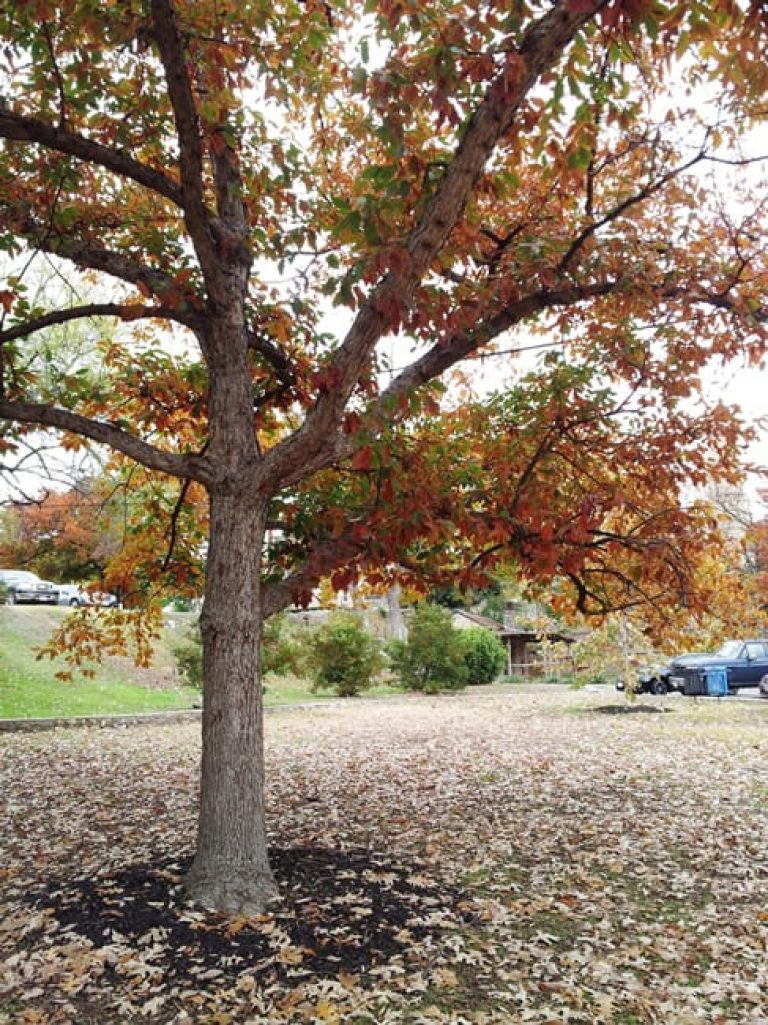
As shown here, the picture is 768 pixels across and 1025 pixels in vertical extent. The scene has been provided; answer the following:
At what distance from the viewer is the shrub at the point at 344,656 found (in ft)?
63.5

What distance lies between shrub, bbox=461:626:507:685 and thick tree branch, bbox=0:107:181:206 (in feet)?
67.5

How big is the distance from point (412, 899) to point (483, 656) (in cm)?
2094

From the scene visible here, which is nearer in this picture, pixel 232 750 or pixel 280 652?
pixel 232 750

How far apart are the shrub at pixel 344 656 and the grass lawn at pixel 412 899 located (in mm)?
9965

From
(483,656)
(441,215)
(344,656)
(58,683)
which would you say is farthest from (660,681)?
(441,215)

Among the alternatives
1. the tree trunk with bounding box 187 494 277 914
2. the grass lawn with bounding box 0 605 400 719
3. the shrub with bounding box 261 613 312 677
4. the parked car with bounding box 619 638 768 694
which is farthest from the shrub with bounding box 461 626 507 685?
the tree trunk with bounding box 187 494 277 914

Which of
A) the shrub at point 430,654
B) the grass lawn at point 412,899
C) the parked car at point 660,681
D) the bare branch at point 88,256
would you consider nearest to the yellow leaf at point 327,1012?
the grass lawn at point 412,899

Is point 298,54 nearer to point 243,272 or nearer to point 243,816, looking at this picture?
point 243,272

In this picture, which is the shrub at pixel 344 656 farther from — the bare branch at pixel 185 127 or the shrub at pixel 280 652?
the bare branch at pixel 185 127

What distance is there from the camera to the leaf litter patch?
12.1 feet

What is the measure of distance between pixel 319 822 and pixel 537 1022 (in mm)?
3338

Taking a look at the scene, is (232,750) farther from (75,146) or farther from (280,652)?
(280,652)

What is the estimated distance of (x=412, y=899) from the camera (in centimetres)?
454

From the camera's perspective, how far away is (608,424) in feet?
19.3
